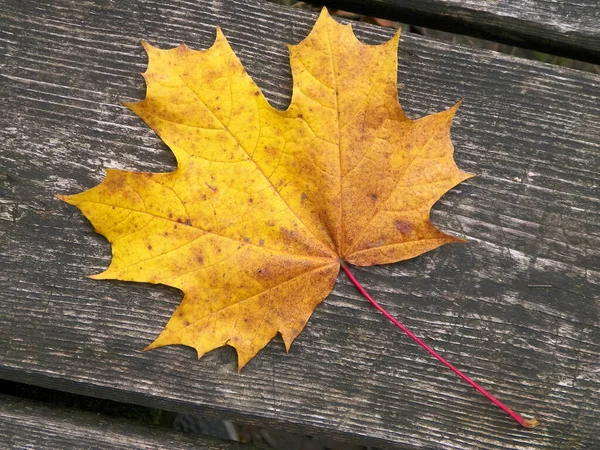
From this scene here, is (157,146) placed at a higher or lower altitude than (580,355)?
higher

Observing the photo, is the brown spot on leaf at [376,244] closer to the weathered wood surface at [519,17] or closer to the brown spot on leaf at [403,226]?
the brown spot on leaf at [403,226]

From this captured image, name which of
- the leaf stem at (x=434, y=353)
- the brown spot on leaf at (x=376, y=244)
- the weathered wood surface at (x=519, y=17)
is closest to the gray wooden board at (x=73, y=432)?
the leaf stem at (x=434, y=353)

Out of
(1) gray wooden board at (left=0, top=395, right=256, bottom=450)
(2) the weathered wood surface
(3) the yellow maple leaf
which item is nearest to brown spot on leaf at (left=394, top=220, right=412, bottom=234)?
(3) the yellow maple leaf

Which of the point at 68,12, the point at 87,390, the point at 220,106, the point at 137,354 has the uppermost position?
the point at 68,12

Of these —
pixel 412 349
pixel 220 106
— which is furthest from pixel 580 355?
pixel 220 106

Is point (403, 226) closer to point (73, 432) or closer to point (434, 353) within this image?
point (434, 353)

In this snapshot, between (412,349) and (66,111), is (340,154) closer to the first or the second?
(412,349)
